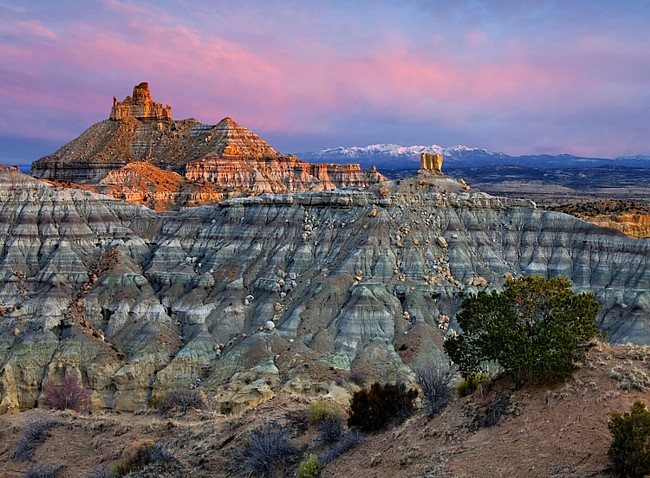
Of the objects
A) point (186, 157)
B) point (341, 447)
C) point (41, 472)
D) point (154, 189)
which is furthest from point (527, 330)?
point (186, 157)

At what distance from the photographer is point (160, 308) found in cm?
6675

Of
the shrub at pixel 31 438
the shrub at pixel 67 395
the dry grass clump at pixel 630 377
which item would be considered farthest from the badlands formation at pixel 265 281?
the dry grass clump at pixel 630 377

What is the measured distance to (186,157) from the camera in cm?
14250

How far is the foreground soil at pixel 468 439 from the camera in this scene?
17.5 metres

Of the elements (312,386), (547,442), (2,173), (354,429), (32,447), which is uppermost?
(2,173)

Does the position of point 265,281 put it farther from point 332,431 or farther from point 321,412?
point 332,431

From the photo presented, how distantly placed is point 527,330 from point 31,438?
23188 mm

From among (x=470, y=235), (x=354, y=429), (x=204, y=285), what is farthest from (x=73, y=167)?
(x=354, y=429)

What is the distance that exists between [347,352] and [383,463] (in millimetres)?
36107

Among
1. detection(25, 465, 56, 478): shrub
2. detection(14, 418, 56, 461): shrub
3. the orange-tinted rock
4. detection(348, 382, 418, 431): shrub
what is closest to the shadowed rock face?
detection(14, 418, 56, 461): shrub

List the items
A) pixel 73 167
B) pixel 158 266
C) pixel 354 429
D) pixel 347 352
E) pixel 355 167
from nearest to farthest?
pixel 354 429
pixel 347 352
pixel 158 266
pixel 73 167
pixel 355 167

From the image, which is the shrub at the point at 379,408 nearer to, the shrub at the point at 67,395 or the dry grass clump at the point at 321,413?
the dry grass clump at the point at 321,413

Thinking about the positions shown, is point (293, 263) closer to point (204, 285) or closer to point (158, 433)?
point (204, 285)

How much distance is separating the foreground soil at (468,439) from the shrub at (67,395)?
15753 millimetres
